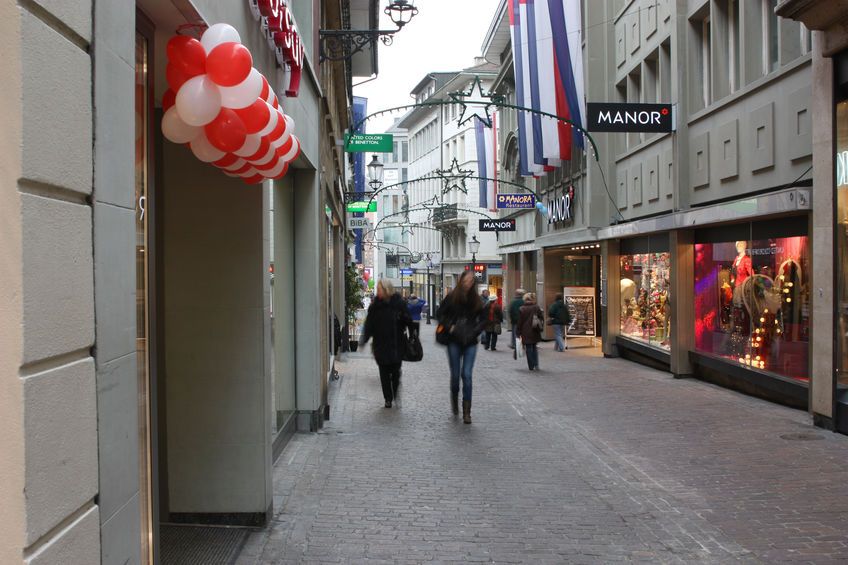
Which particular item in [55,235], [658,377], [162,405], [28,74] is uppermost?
[28,74]

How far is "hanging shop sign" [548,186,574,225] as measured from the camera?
27656 millimetres

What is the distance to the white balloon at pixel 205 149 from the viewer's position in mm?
4406

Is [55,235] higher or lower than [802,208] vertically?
lower

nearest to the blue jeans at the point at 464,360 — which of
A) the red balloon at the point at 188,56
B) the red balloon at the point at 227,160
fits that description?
the red balloon at the point at 227,160

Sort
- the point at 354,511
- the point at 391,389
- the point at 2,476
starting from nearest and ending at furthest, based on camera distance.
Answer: the point at 2,476 → the point at 354,511 → the point at 391,389

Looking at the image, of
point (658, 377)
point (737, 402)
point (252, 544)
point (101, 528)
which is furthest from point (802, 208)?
point (101, 528)

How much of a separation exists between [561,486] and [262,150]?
15.1ft

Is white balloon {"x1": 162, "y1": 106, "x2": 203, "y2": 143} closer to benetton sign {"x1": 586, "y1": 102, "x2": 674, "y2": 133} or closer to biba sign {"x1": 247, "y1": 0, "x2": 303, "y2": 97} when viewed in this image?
biba sign {"x1": 247, "y1": 0, "x2": 303, "y2": 97}

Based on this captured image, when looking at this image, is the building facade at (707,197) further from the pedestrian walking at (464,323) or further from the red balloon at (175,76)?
the red balloon at (175,76)

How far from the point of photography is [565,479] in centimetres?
818

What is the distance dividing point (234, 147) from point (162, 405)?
8.96 feet

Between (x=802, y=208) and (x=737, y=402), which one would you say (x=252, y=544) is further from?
(x=737, y=402)

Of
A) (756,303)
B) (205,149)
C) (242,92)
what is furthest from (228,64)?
(756,303)

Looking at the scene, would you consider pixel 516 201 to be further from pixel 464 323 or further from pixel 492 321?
pixel 464 323
